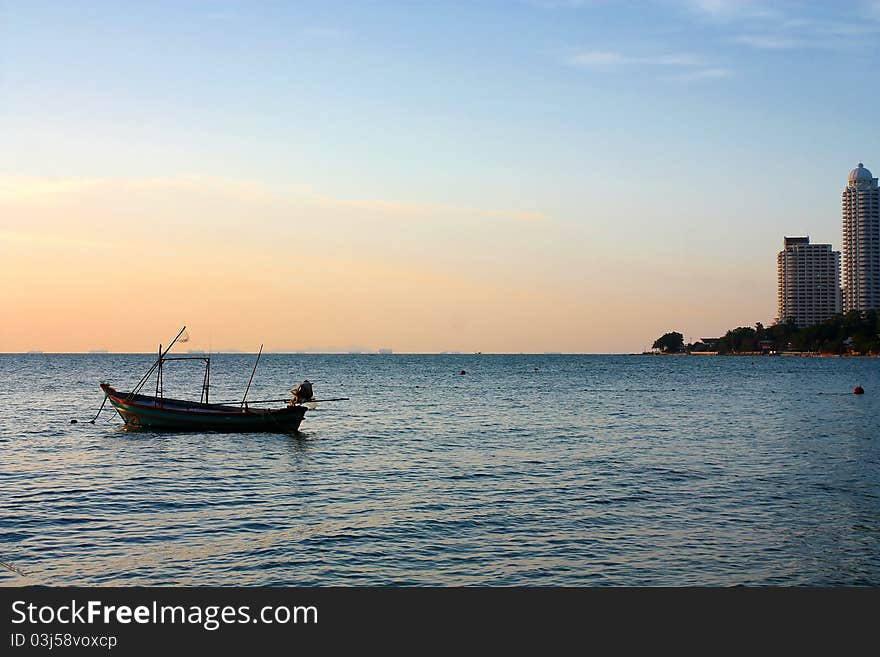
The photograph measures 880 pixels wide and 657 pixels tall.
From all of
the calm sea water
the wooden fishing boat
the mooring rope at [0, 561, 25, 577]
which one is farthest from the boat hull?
the mooring rope at [0, 561, 25, 577]

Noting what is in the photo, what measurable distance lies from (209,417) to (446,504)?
28096 millimetres

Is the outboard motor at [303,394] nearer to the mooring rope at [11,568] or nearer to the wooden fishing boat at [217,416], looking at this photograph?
the wooden fishing boat at [217,416]

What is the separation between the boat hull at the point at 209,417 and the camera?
170ft

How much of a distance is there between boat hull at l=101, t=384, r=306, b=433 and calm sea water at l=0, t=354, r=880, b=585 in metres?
1.49

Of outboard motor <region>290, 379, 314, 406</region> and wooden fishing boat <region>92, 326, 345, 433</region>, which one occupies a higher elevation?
outboard motor <region>290, 379, 314, 406</region>

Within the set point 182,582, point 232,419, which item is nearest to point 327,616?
point 182,582

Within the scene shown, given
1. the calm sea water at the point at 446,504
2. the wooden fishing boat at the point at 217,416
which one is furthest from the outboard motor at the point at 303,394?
the calm sea water at the point at 446,504

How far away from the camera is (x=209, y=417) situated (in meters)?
52.1

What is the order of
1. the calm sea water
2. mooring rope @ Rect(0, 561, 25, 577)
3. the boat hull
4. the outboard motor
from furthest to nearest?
the outboard motor, the boat hull, the calm sea water, mooring rope @ Rect(0, 561, 25, 577)

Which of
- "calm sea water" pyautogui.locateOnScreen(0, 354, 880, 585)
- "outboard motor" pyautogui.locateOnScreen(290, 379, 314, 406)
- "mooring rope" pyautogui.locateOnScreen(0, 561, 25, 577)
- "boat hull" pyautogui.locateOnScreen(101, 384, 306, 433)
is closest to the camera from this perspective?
"mooring rope" pyautogui.locateOnScreen(0, 561, 25, 577)

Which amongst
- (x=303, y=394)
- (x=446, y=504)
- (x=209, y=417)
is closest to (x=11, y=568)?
(x=446, y=504)

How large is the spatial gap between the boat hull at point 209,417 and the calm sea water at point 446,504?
149 cm

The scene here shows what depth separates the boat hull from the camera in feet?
170

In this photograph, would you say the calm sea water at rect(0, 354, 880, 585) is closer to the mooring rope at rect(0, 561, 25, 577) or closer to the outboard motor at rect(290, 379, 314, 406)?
the mooring rope at rect(0, 561, 25, 577)
